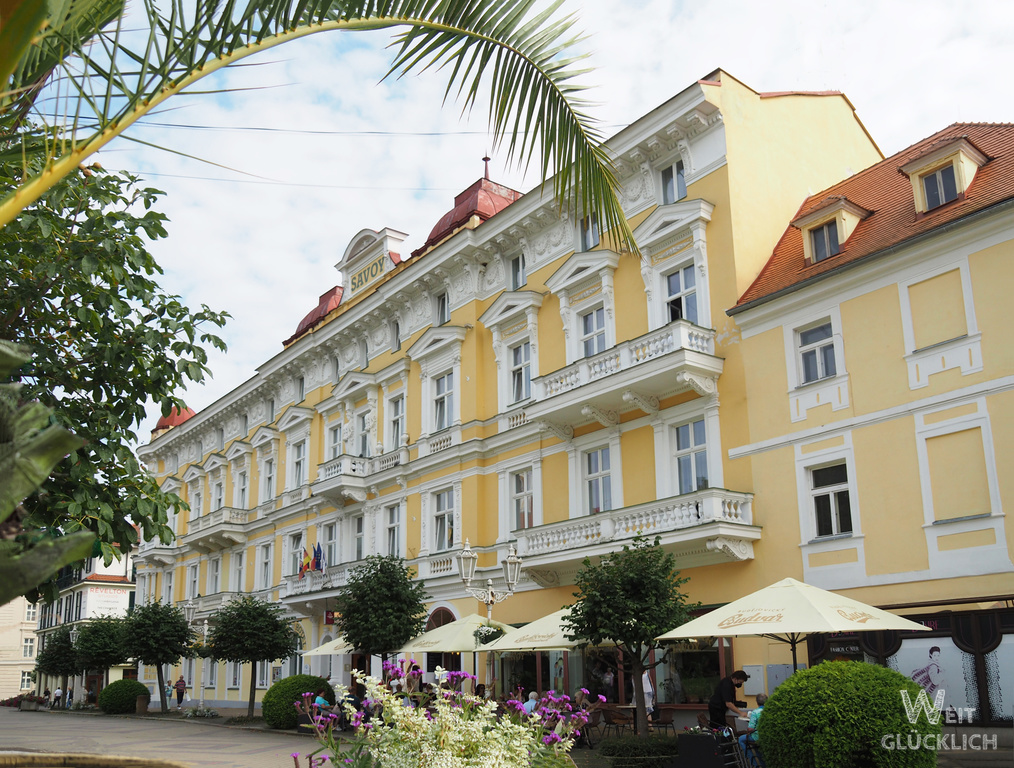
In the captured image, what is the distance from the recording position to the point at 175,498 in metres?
9.17

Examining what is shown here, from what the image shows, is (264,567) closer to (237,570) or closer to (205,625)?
(237,570)

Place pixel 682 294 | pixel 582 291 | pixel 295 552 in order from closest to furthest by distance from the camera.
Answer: pixel 682 294 → pixel 582 291 → pixel 295 552

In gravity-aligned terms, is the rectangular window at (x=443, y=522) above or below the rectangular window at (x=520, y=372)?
below

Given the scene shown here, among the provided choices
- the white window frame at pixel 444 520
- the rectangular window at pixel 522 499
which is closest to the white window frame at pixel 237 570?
the white window frame at pixel 444 520

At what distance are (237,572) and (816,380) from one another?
1235 inches

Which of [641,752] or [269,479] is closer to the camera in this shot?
[641,752]

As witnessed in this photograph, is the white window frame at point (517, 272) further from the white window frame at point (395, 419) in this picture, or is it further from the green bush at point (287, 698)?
the green bush at point (287, 698)

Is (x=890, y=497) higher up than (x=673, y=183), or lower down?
lower down

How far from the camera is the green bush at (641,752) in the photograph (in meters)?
14.6

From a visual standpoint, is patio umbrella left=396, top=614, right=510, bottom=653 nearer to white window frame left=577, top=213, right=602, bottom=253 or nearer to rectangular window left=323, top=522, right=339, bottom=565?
white window frame left=577, top=213, right=602, bottom=253

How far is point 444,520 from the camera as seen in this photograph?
28.3 m

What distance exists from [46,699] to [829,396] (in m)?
63.6

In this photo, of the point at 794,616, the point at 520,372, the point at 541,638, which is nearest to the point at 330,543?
the point at 520,372

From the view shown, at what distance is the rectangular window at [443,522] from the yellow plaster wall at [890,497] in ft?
43.8
